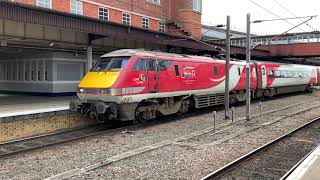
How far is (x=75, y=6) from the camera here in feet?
98.0

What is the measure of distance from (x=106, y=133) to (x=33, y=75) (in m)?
15.1

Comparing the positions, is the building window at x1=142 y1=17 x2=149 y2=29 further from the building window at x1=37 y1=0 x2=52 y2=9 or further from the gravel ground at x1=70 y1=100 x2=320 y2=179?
the gravel ground at x1=70 y1=100 x2=320 y2=179

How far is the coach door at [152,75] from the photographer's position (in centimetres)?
1613

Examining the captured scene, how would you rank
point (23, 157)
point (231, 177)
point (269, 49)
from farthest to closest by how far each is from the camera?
point (269, 49)
point (23, 157)
point (231, 177)

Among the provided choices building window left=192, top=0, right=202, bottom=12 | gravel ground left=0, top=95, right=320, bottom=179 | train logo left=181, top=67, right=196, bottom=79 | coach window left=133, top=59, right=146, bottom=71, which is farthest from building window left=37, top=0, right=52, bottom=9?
building window left=192, top=0, right=202, bottom=12

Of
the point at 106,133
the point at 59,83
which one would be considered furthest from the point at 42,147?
the point at 59,83

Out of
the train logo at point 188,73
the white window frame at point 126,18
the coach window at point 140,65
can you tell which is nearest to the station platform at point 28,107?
the coach window at point 140,65

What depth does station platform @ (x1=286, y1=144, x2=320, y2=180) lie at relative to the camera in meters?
7.38

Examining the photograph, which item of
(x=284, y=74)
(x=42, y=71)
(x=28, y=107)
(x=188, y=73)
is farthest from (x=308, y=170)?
(x=284, y=74)

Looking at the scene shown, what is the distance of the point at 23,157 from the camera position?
1073 cm

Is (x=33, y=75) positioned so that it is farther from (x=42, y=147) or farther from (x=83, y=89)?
(x=42, y=147)

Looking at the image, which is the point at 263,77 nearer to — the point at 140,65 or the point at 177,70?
the point at 177,70

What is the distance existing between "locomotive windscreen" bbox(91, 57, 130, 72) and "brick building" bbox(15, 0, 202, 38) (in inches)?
500

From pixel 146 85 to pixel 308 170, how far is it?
895 cm
